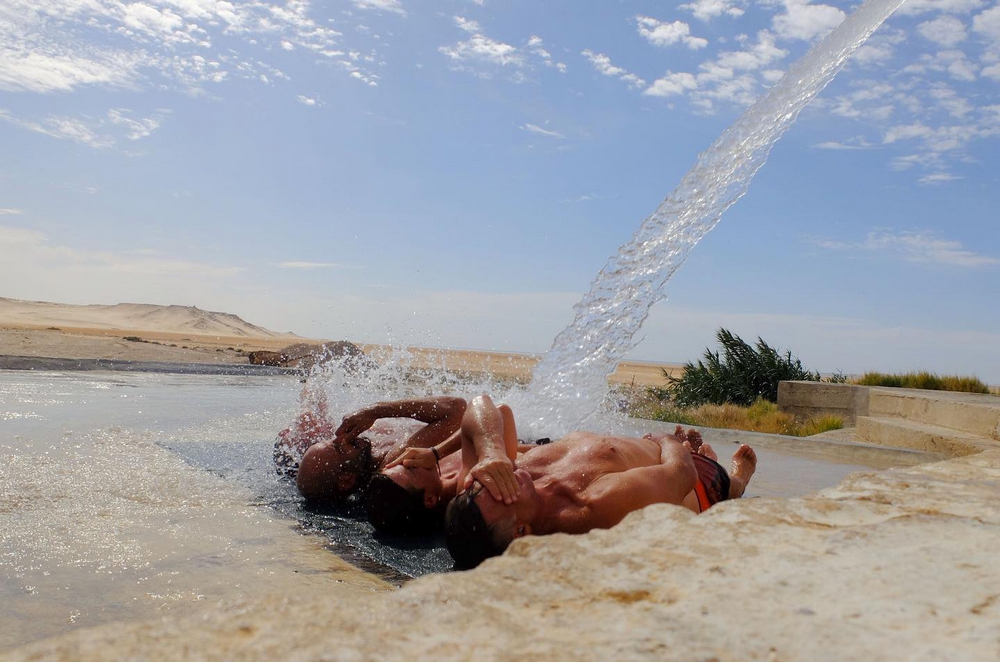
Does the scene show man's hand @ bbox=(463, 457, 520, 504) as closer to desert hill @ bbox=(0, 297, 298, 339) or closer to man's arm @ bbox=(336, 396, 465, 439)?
man's arm @ bbox=(336, 396, 465, 439)

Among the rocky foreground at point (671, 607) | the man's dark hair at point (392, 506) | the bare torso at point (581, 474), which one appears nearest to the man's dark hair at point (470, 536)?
the bare torso at point (581, 474)

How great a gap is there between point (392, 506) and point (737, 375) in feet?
33.1

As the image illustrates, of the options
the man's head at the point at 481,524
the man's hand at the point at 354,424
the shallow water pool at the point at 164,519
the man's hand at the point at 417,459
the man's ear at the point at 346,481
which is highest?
the man's hand at the point at 354,424

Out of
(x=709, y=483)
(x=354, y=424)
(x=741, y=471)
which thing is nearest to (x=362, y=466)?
(x=354, y=424)

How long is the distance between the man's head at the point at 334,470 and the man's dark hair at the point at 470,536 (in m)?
1.40

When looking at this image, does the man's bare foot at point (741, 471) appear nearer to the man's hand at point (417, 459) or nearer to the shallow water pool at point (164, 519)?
the shallow water pool at point (164, 519)

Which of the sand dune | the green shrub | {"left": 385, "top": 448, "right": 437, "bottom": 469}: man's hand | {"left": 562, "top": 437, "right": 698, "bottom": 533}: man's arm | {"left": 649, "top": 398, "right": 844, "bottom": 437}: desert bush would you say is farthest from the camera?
the sand dune

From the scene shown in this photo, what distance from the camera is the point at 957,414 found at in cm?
733

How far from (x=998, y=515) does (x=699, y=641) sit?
123cm

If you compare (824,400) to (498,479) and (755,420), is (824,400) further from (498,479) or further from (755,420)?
(498,479)

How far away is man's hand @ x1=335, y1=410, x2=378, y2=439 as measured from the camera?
14.5 ft

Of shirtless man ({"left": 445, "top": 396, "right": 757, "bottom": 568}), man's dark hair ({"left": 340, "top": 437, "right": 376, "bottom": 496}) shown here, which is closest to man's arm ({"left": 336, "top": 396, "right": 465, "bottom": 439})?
man's dark hair ({"left": 340, "top": 437, "right": 376, "bottom": 496})

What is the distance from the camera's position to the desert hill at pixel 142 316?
76.6 m

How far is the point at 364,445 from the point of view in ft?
15.2
